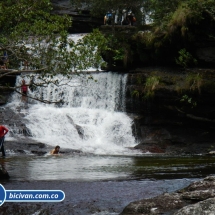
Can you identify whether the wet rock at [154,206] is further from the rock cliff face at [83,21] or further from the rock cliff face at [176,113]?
the rock cliff face at [83,21]

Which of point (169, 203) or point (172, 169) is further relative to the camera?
point (172, 169)

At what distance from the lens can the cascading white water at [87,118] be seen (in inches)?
1017

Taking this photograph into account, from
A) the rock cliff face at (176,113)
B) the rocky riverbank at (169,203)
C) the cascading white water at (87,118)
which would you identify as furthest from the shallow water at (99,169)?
the rock cliff face at (176,113)

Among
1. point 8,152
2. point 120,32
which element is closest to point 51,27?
point 8,152

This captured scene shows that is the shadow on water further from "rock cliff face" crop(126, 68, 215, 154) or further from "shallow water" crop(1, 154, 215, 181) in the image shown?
"rock cliff face" crop(126, 68, 215, 154)

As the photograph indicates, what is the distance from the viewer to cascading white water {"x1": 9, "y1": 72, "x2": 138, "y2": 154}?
25.8 meters

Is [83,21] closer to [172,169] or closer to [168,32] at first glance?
[168,32]

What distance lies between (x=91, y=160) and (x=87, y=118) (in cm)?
942

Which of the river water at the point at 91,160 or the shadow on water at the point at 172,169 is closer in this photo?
the river water at the point at 91,160

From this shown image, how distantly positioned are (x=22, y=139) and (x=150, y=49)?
31.7 feet

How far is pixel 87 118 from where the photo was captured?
92.4 ft

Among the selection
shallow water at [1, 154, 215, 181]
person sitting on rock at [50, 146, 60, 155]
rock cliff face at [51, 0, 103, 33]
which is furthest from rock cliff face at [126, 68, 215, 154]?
rock cliff face at [51, 0, 103, 33]

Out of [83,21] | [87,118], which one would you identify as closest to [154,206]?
[87,118]

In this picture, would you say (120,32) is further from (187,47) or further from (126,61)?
(187,47)
